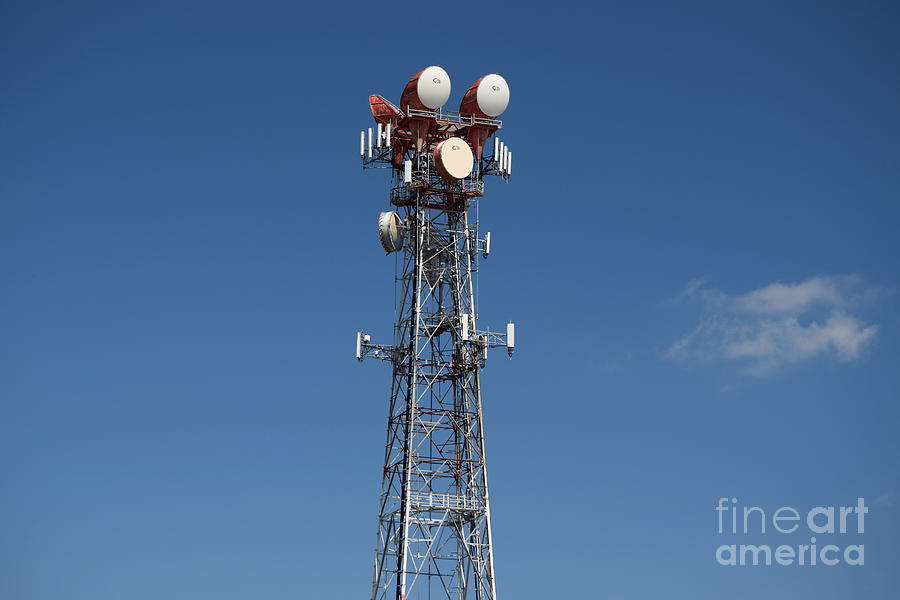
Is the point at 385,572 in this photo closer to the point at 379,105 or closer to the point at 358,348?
the point at 358,348

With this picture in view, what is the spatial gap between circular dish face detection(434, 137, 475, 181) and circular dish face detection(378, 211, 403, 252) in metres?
4.64

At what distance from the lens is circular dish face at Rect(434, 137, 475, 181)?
10619 centimetres

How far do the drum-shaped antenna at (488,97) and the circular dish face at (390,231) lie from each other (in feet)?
30.6

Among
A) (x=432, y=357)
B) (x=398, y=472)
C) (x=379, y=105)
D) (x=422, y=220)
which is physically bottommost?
(x=398, y=472)

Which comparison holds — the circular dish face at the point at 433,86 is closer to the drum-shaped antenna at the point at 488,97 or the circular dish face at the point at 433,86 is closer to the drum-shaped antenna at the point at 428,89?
the drum-shaped antenna at the point at 428,89

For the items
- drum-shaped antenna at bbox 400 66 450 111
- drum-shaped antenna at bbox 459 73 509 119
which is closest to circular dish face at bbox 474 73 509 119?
drum-shaped antenna at bbox 459 73 509 119

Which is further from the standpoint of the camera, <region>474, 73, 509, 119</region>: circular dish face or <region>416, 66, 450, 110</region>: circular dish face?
<region>474, 73, 509, 119</region>: circular dish face

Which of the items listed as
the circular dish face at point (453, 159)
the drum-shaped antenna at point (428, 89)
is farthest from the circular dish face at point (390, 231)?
the drum-shaped antenna at point (428, 89)

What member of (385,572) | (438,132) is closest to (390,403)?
(385,572)

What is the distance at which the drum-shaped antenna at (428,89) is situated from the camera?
107 metres

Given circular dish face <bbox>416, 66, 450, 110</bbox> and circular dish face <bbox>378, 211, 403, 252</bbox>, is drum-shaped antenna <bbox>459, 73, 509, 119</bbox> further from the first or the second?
circular dish face <bbox>378, 211, 403, 252</bbox>

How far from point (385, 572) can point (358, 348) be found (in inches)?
594

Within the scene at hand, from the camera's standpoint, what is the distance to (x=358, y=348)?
107m

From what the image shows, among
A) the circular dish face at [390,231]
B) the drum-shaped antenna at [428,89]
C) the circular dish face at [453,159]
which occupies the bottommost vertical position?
the circular dish face at [390,231]
